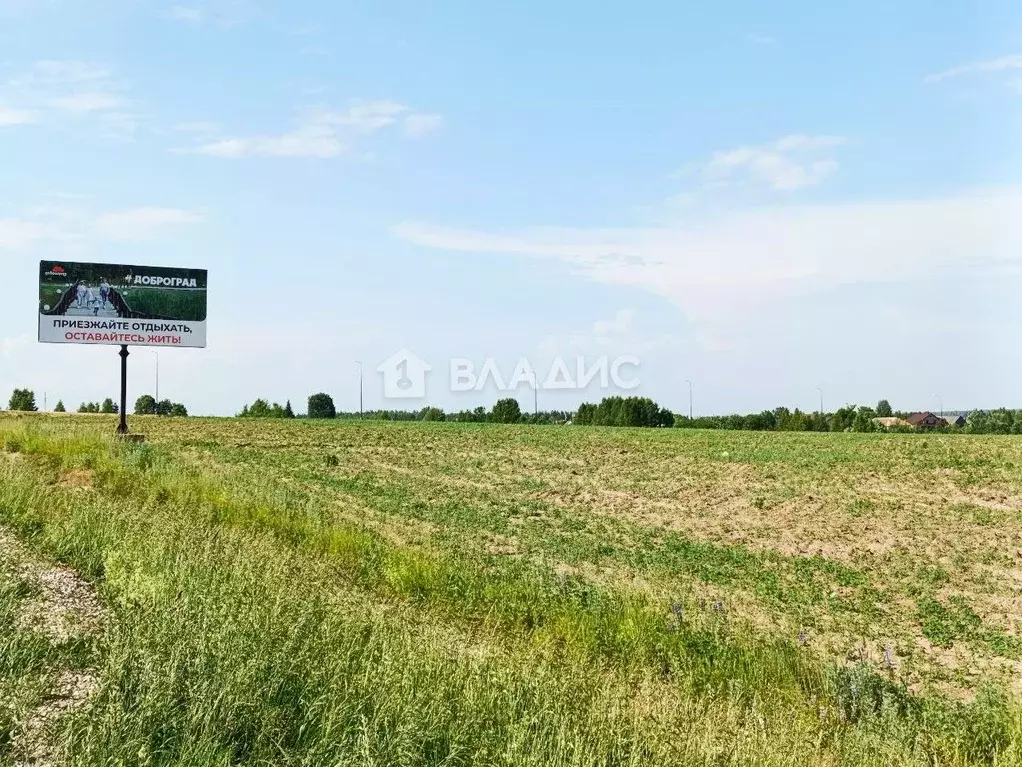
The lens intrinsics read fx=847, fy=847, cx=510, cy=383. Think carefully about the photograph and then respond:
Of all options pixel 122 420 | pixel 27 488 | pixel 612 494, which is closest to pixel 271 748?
pixel 27 488

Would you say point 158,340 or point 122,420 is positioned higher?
point 158,340

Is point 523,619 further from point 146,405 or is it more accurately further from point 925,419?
point 925,419

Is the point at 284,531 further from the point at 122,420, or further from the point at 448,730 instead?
the point at 122,420

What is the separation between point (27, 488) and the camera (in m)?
13.5

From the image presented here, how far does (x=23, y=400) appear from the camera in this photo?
71688mm

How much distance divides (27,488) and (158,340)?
68.0 feet

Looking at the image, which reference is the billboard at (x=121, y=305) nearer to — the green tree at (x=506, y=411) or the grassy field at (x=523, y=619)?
the grassy field at (x=523, y=619)

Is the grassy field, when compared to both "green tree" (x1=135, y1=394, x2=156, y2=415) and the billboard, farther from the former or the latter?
"green tree" (x1=135, y1=394, x2=156, y2=415)

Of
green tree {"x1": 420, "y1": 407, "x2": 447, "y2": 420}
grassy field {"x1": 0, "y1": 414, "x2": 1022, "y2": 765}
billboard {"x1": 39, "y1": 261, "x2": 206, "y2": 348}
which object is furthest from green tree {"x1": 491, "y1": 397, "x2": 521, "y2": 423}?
grassy field {"x1": 0, "y1": 414, "x2": 1022, "y2": 765}

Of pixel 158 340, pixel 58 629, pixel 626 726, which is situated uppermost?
pixel 158 340

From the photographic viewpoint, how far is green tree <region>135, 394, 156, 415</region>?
77.1m

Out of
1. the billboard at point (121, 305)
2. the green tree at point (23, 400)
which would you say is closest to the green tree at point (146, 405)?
the green tree at point (23, 400)

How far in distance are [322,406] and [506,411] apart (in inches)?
755

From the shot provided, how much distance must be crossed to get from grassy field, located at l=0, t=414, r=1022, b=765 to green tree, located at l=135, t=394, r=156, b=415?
5800 centimetres
